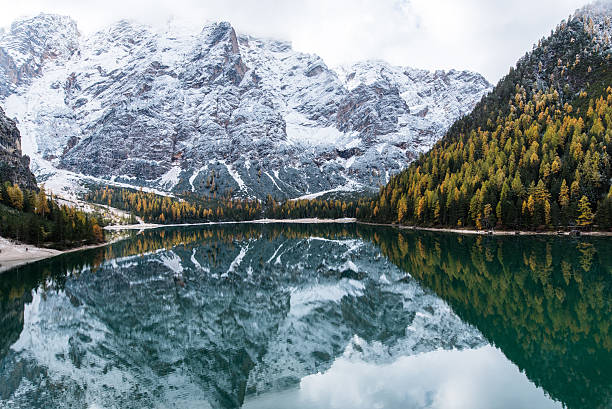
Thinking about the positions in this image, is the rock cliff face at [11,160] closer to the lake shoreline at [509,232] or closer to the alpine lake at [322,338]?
the alpine lake at [322,338]

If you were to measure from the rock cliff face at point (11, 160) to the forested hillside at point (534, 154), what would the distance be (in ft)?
395

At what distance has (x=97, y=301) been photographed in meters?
36.7

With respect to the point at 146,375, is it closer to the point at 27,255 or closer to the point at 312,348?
the point at 312,348

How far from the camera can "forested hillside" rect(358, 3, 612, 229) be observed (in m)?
81.1

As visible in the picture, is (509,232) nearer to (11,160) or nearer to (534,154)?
(534,154)

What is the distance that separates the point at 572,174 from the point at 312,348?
86536 millimetres

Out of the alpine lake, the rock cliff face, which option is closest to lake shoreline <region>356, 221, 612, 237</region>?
the alpine lake

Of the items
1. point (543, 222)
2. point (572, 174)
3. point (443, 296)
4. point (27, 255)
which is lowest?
point (27, 255)

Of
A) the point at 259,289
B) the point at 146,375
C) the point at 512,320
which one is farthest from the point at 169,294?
the point at 512,320

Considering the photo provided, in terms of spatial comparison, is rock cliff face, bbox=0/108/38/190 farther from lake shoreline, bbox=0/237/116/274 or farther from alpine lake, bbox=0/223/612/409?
alpine lake, bbox=0/223/612/409

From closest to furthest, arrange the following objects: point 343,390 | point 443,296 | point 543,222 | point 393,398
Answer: point 393,398 < point 343,390 < point 443,296 < point 543,222

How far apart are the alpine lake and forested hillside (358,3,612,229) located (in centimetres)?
3783

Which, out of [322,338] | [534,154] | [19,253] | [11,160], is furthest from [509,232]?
[11,160]

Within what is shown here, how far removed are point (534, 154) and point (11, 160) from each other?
151384mm
